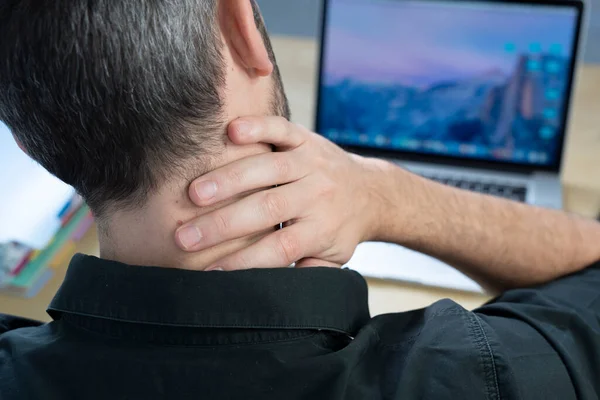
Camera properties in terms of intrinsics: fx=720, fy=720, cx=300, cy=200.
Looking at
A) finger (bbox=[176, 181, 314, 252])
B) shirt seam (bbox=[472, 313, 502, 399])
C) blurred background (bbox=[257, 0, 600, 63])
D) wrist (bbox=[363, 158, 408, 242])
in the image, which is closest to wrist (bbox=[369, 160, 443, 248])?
wrist (bbox=[363, 158, 408, 242])

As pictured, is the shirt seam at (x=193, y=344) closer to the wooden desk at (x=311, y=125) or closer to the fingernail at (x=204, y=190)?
the fingernail at (x=204, y=190)

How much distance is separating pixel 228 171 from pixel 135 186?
8cm

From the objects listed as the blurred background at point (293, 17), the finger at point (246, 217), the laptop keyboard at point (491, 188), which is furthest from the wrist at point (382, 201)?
the blurred background at point (293, 17)

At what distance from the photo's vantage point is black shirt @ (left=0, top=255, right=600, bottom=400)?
0.59 meters

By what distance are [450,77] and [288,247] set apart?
2.64 ft

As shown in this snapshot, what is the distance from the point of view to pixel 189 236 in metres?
0.63

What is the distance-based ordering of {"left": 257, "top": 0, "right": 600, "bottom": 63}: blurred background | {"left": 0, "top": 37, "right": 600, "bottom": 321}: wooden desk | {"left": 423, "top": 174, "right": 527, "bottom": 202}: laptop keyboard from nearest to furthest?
{"left": 0, "top": 37, "right": 600, "bottom": 321}: wooden desk
{"left": 423, "top": 174, "right": 527, "bottom": 202}: laptop keyboard
{"left": 257, "top": 0, "right": 600, "bottom": 63}: blurred background

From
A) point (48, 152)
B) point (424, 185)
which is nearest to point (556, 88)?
point (424, 185)

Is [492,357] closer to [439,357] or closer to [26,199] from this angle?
[439,357]

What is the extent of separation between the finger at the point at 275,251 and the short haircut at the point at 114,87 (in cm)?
10

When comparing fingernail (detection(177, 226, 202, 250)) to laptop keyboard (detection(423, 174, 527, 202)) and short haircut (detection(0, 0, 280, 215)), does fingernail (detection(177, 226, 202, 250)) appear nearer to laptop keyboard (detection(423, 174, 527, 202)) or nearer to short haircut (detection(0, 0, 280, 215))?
short haircut (detection(0, 0, 280, 215))

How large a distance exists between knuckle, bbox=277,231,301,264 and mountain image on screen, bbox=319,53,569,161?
0.75 meters

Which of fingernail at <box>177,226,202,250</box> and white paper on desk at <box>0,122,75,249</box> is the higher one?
fingernail at <box>177,226,202,250</box>

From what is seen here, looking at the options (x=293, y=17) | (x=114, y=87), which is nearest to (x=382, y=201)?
(x=114, y=87)
